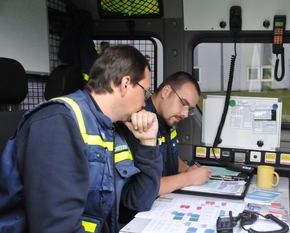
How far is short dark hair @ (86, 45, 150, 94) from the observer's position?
145 cm

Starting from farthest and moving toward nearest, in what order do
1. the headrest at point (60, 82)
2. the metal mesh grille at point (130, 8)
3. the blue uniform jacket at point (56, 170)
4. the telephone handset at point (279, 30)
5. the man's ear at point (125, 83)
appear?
the metal mesh grille at point (130, 8) < the telephone handset at point (279, 30) < the headrest at point (60, 82) < the man's ear at point (125, 83) < the blue uniform jacket at point (56, 170)

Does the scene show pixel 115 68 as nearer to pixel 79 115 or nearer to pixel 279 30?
pixel 79 115

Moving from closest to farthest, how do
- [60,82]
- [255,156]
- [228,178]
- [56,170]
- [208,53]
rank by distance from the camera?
1. [56,170]
2. [60,82]
3. [228,178]
4. [255,156]
5. [208,53]

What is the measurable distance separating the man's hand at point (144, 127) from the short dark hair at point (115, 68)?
0.64ft

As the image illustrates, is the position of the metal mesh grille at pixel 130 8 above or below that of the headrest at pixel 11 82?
above

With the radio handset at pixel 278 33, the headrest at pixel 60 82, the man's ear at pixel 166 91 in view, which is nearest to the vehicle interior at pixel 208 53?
the radio handset at pixel 278 33

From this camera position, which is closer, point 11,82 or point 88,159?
point 88,159

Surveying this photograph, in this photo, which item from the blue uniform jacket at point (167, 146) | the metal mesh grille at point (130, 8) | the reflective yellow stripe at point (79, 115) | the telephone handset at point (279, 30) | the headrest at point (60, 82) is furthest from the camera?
the metal mesh grille at point (130, 8)

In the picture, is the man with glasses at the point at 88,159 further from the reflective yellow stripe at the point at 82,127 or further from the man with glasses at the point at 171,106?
the man with glasses at the point at 171,106

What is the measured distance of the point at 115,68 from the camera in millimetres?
1458

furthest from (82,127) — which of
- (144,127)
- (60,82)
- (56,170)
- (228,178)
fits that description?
(228,178)

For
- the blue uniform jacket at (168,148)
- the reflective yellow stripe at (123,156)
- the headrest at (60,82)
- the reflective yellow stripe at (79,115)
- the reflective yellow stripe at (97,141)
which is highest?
the headrest at (60,82)

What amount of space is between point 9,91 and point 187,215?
3.28ft

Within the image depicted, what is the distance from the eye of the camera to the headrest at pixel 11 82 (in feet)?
5.33
